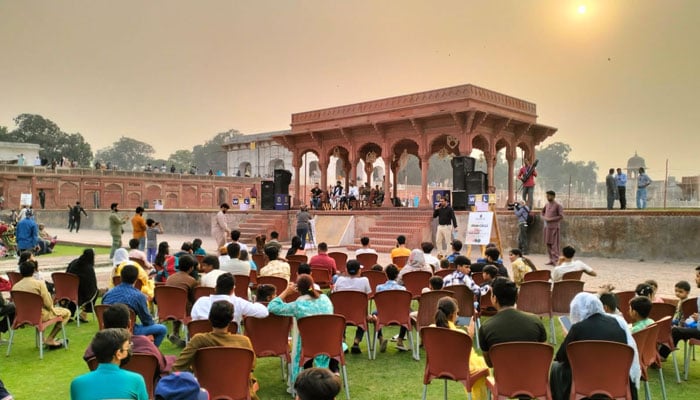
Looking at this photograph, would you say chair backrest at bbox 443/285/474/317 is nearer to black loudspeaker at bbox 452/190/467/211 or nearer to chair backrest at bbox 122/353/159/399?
chair backrest at bbox 122/353/159/399

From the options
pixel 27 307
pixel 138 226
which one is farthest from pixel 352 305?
pixel 138 226

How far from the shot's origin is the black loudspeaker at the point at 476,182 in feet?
52.9

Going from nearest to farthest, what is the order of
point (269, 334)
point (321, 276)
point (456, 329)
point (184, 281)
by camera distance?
point (456, 329), point (269, 334), point (184, 281), point (321, 276)

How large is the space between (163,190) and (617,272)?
4579 cm

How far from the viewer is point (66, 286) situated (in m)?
6.93

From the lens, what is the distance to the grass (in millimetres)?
4816

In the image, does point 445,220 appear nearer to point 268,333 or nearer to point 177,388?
point 268,333

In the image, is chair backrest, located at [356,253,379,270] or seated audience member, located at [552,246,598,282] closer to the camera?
seated audience member, located at [552,246,598,282]

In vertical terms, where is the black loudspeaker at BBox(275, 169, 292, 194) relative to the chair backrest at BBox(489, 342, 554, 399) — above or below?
above

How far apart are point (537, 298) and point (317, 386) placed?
195 inches

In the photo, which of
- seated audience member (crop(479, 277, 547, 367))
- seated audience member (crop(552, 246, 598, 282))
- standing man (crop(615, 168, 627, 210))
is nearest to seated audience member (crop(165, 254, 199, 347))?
seated audience member (crop(479, 277, 547, 367))

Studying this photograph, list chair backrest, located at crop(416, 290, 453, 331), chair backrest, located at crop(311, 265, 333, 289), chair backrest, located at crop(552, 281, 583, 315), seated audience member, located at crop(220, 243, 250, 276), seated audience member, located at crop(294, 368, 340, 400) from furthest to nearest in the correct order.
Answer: chair backrest, located at crop(311, 265, 333, 289) < seated audience member, located at crop(220, 243, 250, 276) < chair backrest, located at crop(552, 281, 583, 315) < chair backrest, located at crop(416, 290, 453, 331) < seated audience member, located at crop(294, 368, 340, 400)

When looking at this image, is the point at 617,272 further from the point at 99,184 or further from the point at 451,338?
the point at 99,184

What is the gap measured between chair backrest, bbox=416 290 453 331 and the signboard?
23.9 ft
